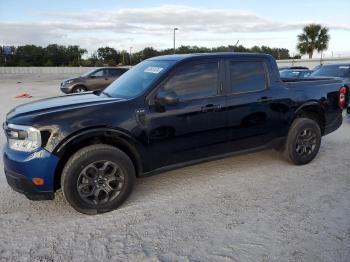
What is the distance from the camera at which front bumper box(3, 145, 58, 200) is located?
11.8 feet

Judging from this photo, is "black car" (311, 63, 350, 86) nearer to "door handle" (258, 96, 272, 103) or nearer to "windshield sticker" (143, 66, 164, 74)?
"door handle" (258, 96, 272, 103)

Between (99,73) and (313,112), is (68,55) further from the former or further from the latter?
(313,112)

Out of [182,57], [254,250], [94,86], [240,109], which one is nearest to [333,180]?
[240,109]

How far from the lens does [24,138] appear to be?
11.9 feet

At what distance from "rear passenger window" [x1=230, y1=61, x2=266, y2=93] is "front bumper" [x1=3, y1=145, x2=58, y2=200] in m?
2.53

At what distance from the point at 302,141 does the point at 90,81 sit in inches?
541

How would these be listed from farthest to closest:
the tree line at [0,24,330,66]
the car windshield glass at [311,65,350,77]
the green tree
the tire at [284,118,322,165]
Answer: the green tree, the tree line at [0,24,330,66], the car windshield glass at [311,65,350,77], the tire at [284,118,322,165]

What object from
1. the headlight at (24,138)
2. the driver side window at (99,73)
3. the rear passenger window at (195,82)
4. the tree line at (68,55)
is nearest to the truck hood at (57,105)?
the headlight at (24,138)

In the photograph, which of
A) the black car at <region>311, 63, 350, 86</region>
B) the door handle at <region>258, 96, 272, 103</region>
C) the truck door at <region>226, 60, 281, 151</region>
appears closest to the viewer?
the truck door at <region>226, 60, 281, 151</region>

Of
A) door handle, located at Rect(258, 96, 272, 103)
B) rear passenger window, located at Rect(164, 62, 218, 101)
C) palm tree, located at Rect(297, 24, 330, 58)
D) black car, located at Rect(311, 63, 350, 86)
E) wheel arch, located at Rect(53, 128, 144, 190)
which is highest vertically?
palm tree, located at Rect(297, 24, 330, 58)

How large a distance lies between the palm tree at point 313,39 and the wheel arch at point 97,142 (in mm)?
55063

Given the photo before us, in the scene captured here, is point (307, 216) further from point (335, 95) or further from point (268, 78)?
point (335, 95)

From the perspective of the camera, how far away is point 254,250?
3.11m

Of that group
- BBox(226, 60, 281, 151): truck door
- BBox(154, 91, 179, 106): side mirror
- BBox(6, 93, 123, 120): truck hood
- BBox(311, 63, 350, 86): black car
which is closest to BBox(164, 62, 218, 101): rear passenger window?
BBox(154, 91, 179, 106): side mirror
